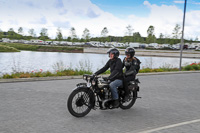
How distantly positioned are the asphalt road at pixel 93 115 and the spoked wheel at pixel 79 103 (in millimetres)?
149

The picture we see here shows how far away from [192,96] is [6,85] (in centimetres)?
702

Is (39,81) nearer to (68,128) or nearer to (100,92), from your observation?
(100,92)

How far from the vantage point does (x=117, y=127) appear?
17.0 ft

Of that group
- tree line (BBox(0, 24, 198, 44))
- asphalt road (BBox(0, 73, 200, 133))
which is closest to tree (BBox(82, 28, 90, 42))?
tree line (BBox(0, 24, 198, 44))

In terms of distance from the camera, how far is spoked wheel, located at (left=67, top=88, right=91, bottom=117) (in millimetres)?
5632

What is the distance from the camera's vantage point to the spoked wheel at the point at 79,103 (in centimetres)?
563

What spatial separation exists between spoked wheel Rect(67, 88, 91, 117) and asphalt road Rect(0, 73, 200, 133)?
0.15 metres

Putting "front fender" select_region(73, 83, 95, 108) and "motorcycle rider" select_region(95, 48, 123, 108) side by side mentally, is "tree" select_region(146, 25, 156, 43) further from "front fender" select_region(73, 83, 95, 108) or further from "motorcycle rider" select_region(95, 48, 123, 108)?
"front fender" select_region(73, 83, 95, 108)

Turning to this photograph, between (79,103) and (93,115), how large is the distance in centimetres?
53

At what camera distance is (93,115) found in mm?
6059

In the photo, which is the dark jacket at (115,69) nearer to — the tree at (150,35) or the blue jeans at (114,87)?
the blue jeans at (114,87)

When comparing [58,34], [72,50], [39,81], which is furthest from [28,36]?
[39,81]

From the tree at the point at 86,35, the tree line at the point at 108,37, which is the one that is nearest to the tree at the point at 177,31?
the tree line at the point at 108,37

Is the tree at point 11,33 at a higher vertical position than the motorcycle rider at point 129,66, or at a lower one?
higher
